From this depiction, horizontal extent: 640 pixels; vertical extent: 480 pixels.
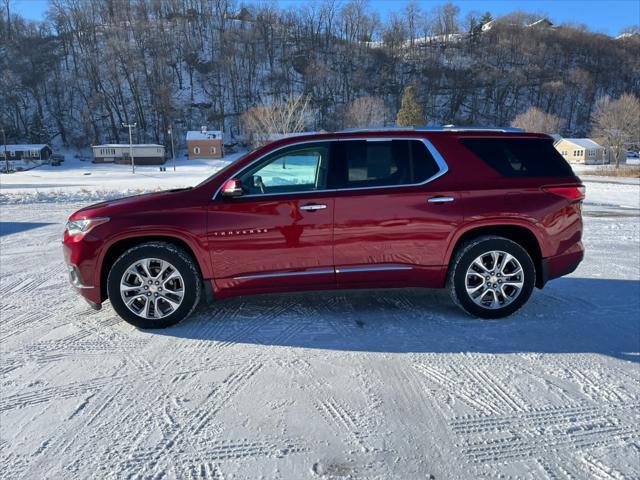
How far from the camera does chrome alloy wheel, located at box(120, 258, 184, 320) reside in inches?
138

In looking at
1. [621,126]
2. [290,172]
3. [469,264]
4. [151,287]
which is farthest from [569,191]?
[621,126]

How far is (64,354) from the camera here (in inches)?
124

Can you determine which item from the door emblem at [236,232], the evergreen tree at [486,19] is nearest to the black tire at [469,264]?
the door emblem at [236,232]

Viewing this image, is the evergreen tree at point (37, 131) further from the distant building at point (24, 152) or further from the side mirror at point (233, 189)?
the side mirror at point (233, 189)

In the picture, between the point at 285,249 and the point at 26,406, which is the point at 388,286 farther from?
the point at 26,406

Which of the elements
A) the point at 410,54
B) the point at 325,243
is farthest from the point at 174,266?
the point at 410,54

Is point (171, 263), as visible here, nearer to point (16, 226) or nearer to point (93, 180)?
point (16, 226)

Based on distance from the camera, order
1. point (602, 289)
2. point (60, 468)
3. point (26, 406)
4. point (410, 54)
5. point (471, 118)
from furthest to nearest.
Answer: point (410, 54) → point (471, 118) → point (602, 289) → point (26, 406) → point (60, 468)

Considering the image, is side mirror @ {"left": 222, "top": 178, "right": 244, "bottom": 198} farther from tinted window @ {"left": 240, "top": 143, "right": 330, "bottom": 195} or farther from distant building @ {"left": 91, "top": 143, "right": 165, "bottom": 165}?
distant building @ {"left": 91, "top": 143, "right": 165, "bottom": 165}

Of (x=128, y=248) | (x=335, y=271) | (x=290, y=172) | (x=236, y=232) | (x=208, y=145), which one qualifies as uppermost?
(x=208, y=145)

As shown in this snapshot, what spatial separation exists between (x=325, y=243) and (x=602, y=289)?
347 centimetres

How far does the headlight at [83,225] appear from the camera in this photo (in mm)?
3428

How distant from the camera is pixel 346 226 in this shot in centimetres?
349

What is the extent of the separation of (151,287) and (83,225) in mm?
819
